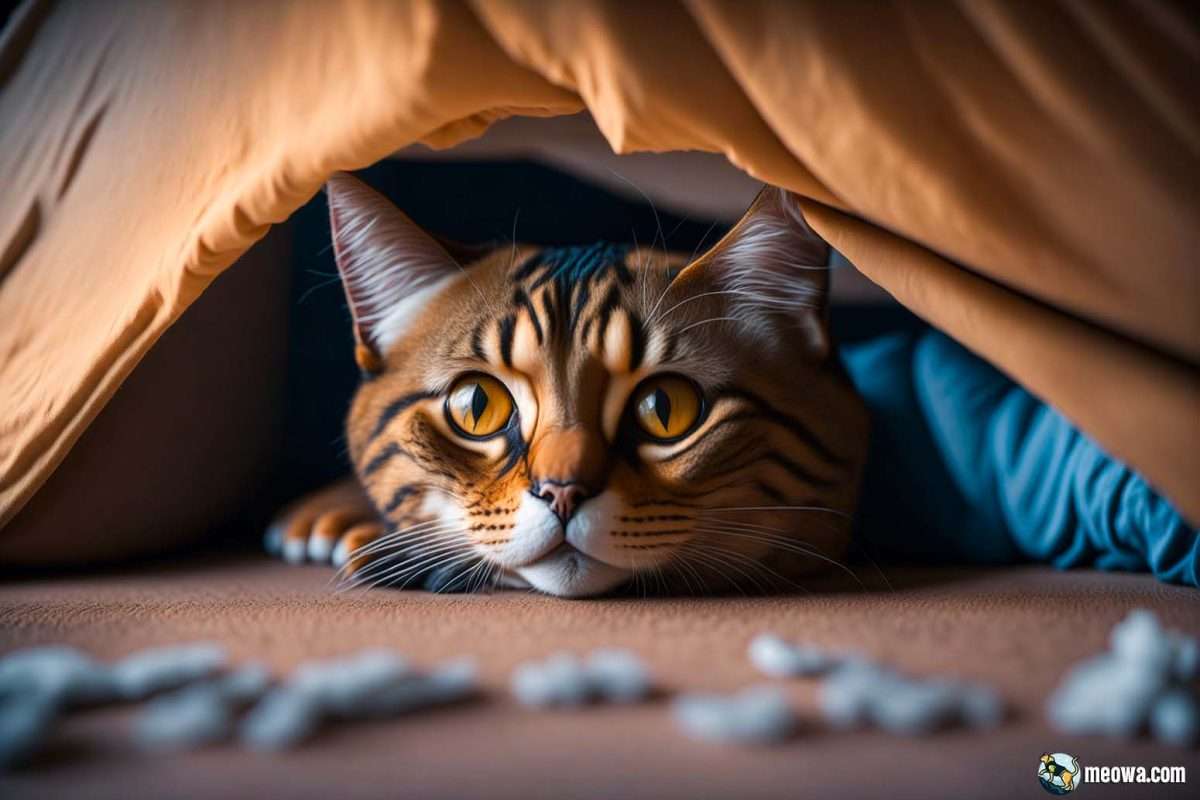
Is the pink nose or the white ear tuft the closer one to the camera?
the pink nose

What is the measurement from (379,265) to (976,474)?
103cm

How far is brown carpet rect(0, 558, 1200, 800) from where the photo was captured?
1.80ft

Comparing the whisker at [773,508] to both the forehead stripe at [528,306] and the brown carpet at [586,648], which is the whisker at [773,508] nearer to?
the brown carpet at [586,648]

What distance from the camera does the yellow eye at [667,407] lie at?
107 centimetres

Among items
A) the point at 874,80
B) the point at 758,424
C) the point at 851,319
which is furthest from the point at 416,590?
the point at 851,319

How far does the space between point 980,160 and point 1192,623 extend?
0.50m

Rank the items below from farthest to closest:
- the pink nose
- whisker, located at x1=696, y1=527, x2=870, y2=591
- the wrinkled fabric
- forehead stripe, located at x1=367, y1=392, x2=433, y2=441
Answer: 1. forehead stripe, located at x1=367, y1=392, x2=433, y2=441
2. whisker, located at x1=696, y1=527, x2=870, y2=591
3. the pink nose
4. the wrinkled fabric

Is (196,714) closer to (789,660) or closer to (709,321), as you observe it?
(789,660)

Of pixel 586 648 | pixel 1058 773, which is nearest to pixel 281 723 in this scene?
pixel 586 648

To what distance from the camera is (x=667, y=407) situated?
3.52ft

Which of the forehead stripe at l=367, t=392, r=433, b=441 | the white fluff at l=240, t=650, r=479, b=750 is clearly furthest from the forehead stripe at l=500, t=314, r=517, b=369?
the white fluff at l=240, t=650, r=479, b=750

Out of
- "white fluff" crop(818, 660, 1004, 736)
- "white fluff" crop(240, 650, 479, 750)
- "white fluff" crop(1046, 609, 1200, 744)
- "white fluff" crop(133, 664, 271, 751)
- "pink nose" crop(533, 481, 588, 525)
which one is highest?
"white fluff" crop(133, 664, 271, 751)

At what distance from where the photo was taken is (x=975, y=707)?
0.62 metres

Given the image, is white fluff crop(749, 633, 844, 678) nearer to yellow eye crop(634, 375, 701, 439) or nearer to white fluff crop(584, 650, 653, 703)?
white fluff crop(584, 650, 653, 703)
